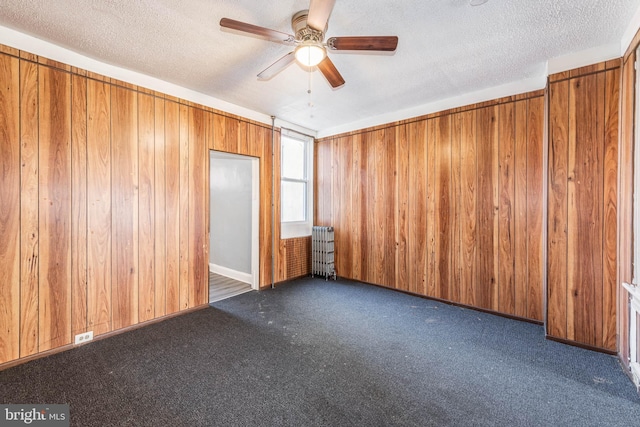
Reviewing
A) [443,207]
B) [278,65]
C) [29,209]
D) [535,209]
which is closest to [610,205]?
[535,209]

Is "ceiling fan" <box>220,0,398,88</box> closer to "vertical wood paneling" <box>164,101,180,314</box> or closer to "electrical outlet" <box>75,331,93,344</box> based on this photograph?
"vertical wood paneling" <box>164,101,180,314</box>

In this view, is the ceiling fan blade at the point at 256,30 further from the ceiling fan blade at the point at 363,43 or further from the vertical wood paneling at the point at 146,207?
the vertical wood paneling at the point at 146,207

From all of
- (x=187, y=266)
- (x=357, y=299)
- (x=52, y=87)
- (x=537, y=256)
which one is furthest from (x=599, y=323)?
(x=52, y=87)

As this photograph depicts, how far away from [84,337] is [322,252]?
10.5 feet

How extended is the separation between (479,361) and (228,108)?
4035 mm

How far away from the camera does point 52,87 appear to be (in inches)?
94.0

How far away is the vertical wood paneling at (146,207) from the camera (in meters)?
2.94

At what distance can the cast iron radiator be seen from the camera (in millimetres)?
4746

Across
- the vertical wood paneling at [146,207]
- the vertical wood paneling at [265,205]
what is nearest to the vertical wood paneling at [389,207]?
the vertical wood paneling at [265,205]

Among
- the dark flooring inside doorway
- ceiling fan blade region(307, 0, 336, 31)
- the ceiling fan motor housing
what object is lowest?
the dark flooring inside doorway

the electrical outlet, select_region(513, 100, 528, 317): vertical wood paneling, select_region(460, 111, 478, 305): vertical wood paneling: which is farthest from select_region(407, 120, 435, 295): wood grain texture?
the electrical outlet

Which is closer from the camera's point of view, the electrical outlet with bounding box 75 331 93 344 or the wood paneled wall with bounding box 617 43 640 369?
the wood paneled wall with bounding box 617 43 640 369

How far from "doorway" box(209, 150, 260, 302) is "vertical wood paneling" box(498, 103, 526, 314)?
10.7ft

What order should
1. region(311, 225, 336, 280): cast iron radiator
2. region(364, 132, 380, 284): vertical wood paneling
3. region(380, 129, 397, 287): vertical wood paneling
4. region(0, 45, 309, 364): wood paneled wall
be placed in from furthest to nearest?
region(311, 225, 336, 280): cast iron radiator < region(364, 132, 380, 284): vertical wood paneling < region(380, 129, 397, 287): vertical wood paneling < region(0, 45, 309, 364): wood paneled wall
